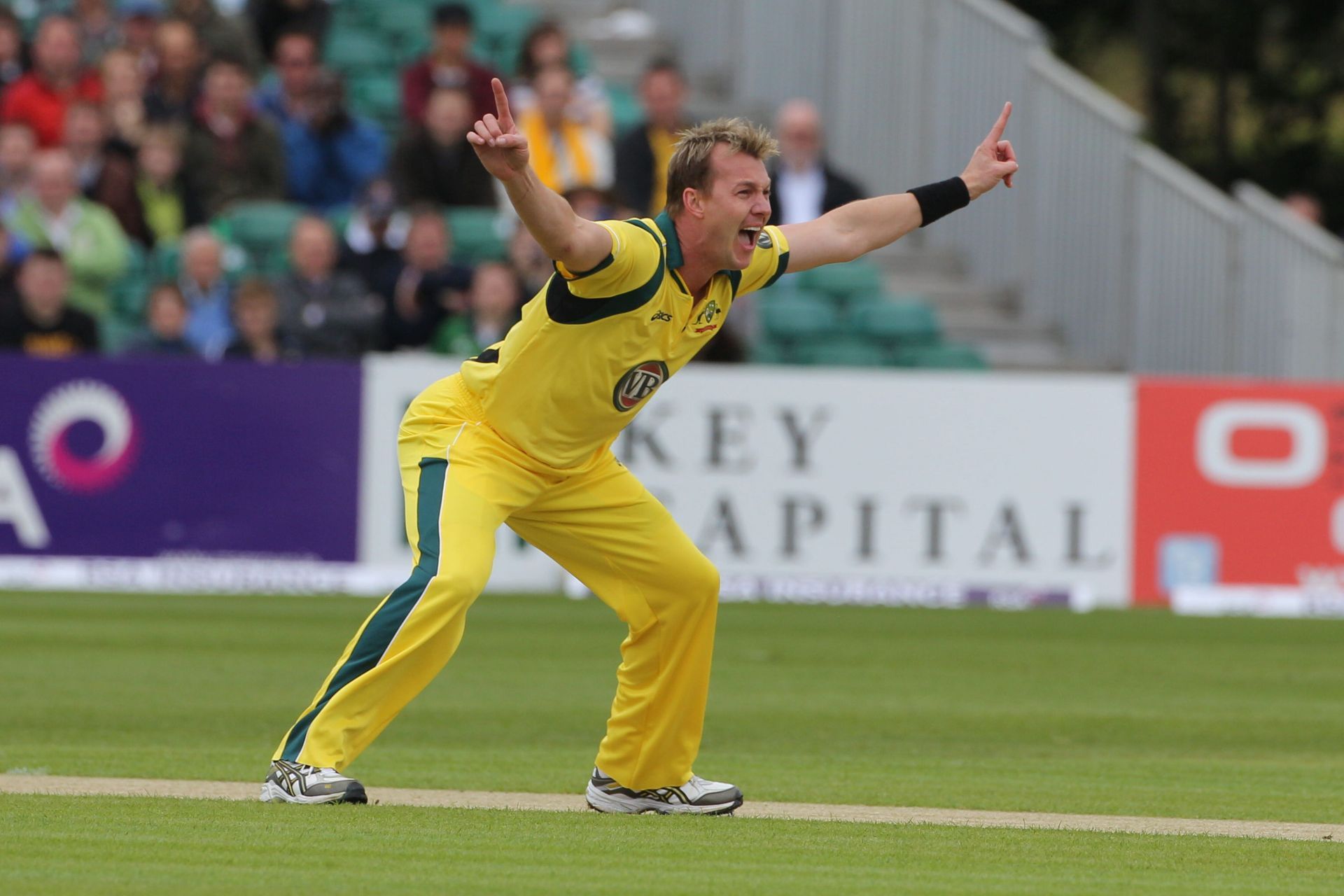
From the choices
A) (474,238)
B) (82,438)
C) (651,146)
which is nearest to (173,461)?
(82,438)

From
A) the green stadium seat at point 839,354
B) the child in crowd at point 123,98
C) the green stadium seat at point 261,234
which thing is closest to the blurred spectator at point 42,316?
the green stadium seat at point 261,234

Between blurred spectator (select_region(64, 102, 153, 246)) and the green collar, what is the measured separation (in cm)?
1099

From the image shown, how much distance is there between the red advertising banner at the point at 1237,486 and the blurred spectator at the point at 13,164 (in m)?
8.54

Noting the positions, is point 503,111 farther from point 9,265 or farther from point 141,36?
point 141,36

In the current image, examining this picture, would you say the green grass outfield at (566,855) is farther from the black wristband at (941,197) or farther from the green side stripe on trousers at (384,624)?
the black wristband at (941,197)

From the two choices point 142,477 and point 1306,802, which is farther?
point 142,477

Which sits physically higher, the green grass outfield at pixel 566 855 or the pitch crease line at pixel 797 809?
the green grass outfield at pixel 566 855

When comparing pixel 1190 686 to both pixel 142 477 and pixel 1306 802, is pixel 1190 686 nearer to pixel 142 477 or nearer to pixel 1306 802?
pixel 1306 802

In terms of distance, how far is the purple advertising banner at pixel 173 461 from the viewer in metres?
14.9

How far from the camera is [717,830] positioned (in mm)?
6512

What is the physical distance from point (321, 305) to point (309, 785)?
31.1 ft

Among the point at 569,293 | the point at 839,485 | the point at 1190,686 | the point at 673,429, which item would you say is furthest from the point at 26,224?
the point at 569,293

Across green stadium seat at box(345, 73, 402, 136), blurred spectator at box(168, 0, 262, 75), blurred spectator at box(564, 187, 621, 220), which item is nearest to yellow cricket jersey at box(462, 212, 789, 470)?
→ blurred spectator at box(564, 187, 621, 220)

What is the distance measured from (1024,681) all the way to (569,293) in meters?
5.53
